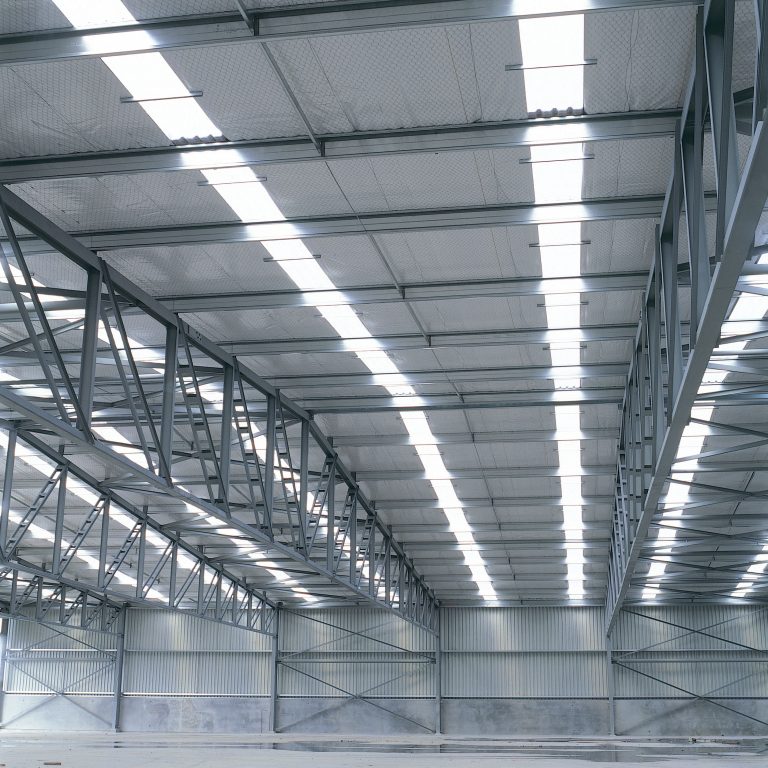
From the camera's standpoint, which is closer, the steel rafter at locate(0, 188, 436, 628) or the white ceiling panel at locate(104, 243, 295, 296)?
the steel rafter at locate(0, 188, 436, 628)

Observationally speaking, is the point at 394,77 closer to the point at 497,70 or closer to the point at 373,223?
the point at 497,70

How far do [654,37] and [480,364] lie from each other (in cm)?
1413

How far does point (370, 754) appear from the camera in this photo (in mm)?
39031

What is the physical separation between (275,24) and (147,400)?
16169 millimetres

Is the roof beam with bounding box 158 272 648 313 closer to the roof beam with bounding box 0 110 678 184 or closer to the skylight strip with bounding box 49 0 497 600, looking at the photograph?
the skylight strip with bounding box 49 0 497 600

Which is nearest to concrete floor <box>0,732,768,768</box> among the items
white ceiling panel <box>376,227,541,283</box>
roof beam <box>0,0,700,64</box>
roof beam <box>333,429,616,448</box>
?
roof beam <box>333,429,616,448</box>

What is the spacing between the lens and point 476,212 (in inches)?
685

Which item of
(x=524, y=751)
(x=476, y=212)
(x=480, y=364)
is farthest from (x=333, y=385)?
(x=524, y=751)

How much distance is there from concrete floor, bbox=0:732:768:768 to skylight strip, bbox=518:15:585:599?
1572 cm

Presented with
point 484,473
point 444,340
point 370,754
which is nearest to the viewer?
point 444,340

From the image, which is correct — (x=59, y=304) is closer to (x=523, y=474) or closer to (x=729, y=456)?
(x=523, y=474)

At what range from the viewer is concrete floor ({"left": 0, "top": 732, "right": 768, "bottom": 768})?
33094 millimetres

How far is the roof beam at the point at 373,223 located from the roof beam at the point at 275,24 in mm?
5744

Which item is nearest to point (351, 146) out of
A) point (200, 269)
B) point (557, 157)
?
point (557, 157)
